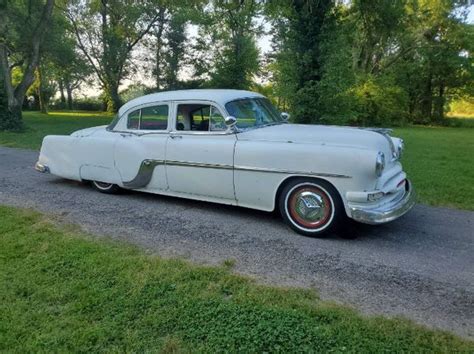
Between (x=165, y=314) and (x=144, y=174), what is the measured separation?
9.97 ft

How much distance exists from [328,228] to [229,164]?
55.0 inches

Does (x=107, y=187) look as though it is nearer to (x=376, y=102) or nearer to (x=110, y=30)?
(x=376, y=102)

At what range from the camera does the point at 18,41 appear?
16.8 meters

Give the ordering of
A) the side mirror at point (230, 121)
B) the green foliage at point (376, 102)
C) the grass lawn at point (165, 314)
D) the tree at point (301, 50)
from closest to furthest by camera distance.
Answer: the grass lawn at point (165, 314) → the side mirror at point (230, 121) → the tree at point (301, 50) → the green foliage at point (376, 102)

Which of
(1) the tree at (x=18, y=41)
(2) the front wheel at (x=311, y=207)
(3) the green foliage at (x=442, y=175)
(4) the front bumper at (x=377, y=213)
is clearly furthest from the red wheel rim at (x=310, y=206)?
(1) the tree at (x=18, y=41)

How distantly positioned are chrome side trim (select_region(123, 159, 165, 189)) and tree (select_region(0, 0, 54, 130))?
1144 cm

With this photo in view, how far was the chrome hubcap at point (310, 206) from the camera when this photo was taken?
14.0 ft

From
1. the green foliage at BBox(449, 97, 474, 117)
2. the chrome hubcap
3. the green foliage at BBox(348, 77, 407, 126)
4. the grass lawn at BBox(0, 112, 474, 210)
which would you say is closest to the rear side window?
the chrome hubcap

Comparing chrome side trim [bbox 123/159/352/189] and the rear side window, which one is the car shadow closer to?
chrome side trim [bbox 123/159/352/189]

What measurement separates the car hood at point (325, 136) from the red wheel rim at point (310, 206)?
22.1 inches

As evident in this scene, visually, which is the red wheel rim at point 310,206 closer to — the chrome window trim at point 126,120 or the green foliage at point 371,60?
the chrome window trim at point 126,120

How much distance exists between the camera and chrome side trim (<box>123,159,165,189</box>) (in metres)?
5.41

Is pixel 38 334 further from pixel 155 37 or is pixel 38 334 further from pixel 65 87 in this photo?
pixel 65 87

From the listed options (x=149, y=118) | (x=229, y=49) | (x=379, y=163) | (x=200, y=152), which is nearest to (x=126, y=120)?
(x=149, y=118)
